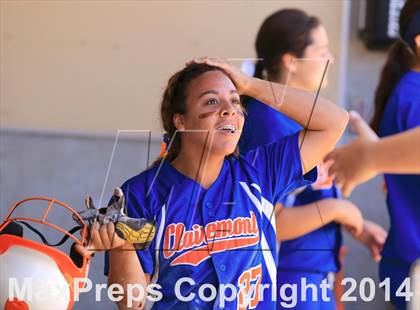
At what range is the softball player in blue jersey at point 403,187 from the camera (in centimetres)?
173

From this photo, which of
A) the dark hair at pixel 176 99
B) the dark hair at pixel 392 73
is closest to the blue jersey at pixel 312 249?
the dark hair at pixel 392 73

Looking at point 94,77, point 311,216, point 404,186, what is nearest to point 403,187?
point 404,186

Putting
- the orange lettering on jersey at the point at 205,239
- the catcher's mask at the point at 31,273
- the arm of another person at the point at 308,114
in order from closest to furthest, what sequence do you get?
1. the catcher's mask at the point at 31,273
2. the orange lettering on jersey at the point at 205,239
3. the arm of another person at the point at 308,114

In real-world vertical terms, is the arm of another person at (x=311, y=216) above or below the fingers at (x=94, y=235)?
below

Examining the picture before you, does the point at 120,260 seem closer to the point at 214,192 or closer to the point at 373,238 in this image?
the point at 214,192

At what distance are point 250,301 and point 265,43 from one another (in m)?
0.66

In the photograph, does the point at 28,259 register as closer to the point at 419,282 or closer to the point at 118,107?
the point at 118,107

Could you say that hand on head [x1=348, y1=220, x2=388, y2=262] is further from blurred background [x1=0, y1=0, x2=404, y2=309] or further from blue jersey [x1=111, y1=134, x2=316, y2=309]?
blue jersey [x1=111, y1=134, x2=316, y2=309]

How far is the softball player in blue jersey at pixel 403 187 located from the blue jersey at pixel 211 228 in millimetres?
425

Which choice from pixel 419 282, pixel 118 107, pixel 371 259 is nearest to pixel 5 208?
pixel 118 107

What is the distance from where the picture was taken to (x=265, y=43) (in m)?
1.78

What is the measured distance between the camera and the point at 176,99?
1.41 m

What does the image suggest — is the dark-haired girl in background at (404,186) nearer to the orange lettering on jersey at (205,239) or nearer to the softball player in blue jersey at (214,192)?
the softball player in blue jersey at (214,192)

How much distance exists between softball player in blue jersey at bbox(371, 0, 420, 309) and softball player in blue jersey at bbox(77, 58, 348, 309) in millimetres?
362
